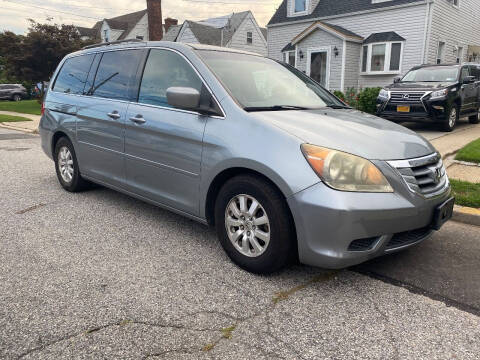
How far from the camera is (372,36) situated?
1827cm

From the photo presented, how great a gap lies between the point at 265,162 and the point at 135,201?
2675 millimetres

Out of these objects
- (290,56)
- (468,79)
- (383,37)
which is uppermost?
(383,37)

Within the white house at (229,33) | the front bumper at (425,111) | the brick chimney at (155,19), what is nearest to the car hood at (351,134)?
the front bumper at (425,111)

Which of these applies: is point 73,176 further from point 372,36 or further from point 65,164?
point 372,36

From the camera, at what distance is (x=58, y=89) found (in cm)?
542

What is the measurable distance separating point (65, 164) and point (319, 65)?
16.7 m

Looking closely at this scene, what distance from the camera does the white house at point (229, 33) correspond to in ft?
108

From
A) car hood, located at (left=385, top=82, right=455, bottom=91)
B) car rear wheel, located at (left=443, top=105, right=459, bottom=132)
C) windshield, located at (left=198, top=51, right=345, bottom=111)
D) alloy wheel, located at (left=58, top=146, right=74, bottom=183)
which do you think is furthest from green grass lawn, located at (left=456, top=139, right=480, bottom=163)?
alloy wheel, located at (left=58, top=146, right=74, bottom=183)

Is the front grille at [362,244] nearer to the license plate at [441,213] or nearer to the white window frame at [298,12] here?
the license plate at [441,213]

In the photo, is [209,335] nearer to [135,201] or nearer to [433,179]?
[433,179]

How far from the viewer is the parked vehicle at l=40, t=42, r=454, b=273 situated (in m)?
2.71

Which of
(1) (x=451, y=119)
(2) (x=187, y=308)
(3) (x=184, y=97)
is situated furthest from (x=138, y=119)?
(1) (x=451, y=119)

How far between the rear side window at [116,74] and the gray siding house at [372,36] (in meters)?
15.5

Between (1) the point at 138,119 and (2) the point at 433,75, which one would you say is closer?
(1) the point at 138,119
